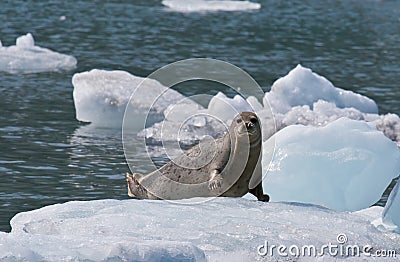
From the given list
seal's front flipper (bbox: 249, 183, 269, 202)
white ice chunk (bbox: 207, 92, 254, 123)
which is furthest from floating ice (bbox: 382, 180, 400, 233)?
white ice chunk (bbox: 207, 92, 254, 123)

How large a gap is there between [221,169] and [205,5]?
64.4 ft

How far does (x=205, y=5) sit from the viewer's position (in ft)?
85.5

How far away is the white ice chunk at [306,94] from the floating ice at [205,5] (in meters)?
13.3

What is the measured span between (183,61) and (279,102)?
4.21m

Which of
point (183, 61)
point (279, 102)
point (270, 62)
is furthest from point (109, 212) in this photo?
point (270, 62)

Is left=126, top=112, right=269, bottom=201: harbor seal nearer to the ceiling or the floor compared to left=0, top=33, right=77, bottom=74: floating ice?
nearer to the ceiling

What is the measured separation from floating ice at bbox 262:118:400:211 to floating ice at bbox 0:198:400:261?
1.16 meters

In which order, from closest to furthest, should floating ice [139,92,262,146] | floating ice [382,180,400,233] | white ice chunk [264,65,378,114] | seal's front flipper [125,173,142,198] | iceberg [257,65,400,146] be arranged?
floating ice [382,180,400,233], seal's front flipper [125,173,142,198], floating ice [139,92,262,146], iceberg [257,65,400,146], white ice chunk [264,65,378,114]

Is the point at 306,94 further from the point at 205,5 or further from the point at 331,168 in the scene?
the point at 205,5

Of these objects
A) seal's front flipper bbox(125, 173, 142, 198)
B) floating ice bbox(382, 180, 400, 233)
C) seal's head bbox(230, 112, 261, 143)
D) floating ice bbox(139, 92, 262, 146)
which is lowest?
A: floating ice bbox(139, 92, 262, 146)

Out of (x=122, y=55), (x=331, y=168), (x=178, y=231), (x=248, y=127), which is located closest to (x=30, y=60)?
(x=122, y=55)

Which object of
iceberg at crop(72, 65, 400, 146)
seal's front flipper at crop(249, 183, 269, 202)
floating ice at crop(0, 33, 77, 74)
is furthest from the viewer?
floating ice at crop(0, 33, 77, 74)

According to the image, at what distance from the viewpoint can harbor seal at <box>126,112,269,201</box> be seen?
666 cm

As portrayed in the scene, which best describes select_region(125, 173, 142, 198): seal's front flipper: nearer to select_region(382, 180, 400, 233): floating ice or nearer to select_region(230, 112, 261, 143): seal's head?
select_region(230, 112, 261, 143): seal's head
